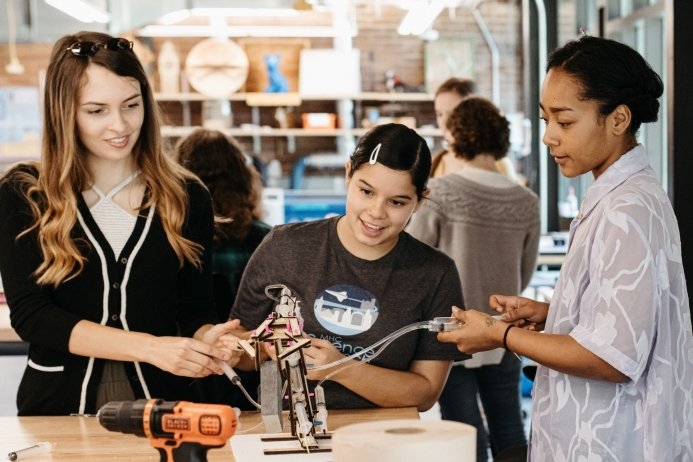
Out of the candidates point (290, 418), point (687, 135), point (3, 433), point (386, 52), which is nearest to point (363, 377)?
point (290, 418)

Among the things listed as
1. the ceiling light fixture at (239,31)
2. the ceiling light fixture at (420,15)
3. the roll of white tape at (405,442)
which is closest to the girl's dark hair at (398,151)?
the roll of white tape at (405,442)

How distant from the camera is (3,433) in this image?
6.39 ft

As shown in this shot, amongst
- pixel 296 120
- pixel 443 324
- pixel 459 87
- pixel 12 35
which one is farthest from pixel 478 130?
pixel 12 35

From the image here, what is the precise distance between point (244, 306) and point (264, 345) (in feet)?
1.16

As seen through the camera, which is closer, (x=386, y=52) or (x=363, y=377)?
(x=363, y=377)

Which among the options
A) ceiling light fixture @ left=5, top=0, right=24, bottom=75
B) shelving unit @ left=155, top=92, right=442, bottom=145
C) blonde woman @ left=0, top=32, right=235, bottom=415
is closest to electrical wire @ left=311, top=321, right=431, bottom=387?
blonde woman @ left=0, top=32, right=235, bottom=415

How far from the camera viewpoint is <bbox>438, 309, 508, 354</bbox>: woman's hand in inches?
70.9

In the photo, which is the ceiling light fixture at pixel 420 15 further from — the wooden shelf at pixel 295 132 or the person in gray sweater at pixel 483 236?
the person in gray sweater at pixel 483 236

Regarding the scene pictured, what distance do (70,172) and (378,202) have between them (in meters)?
0.71

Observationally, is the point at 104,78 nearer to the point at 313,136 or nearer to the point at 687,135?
the point at 687,135

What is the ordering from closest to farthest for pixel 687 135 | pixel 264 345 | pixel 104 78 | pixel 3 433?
pixel 264 345 → pixel 3 433 → pixel 104 78 → pixel 687 135

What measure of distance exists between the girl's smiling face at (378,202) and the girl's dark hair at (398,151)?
16mm

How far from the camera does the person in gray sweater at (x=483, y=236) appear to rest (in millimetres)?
3516

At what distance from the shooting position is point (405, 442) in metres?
1.05
